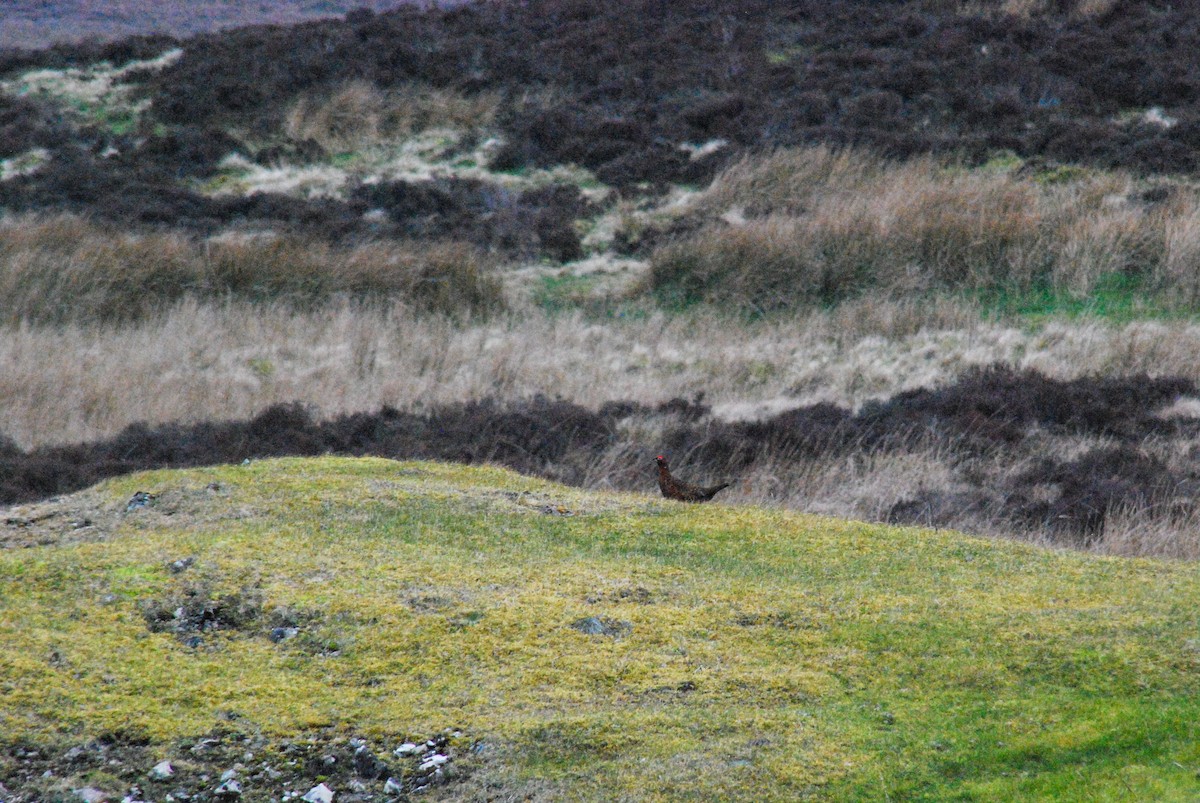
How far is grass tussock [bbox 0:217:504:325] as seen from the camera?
70.8 ft

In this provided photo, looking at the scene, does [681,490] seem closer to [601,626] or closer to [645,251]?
[601,626]

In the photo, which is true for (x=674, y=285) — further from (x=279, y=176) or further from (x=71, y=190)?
(x=71, y=190)

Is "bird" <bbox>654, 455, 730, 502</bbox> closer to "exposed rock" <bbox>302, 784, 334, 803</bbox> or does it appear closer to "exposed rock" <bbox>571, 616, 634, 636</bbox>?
"exposed rock" <bbox>571, 616, 634, 636</bbox>

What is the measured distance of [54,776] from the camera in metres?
4.73

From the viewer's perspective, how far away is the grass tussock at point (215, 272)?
70.8 ft

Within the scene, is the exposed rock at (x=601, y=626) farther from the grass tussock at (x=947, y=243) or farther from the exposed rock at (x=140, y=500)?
the grass tussock at (x=947, y=243)

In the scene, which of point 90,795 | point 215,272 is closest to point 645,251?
point 215,272

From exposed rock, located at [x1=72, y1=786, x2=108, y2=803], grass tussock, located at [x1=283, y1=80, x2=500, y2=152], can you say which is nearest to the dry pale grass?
grass tussock, located at [x1=283, y1=80, x2=500, y2=152]

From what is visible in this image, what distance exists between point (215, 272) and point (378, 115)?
11.4 m

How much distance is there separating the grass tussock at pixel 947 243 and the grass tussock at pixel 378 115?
10.6 meters

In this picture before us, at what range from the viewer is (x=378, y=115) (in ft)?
107

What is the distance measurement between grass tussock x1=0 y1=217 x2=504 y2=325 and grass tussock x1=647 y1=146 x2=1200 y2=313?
3964mm

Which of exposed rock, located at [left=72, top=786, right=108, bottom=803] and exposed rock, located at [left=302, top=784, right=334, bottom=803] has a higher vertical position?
exposed rock, located at [left=72, top=786, right=108, bottom=803]

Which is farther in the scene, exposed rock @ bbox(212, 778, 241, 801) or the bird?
the bird
